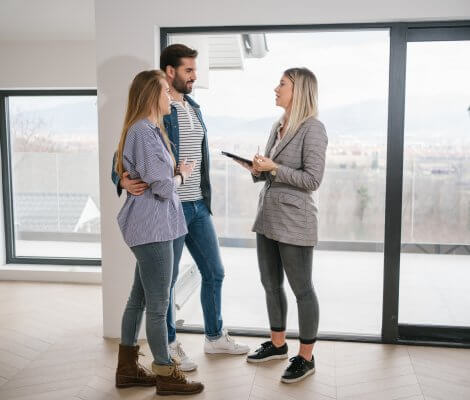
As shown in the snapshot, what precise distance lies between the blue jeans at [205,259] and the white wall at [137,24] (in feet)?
1.79

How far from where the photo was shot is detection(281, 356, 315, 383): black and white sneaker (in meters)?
2.62

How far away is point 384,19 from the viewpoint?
2.96 meters

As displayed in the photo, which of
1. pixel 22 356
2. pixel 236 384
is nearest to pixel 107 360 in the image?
pixel 22 356

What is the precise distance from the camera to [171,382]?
247 cm

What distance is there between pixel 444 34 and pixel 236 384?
2.23 metres

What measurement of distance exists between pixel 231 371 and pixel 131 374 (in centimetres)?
52

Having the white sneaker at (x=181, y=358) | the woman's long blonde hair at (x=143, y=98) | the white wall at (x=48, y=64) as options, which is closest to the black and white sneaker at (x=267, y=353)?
the white sneaker at (x=181, y=358)

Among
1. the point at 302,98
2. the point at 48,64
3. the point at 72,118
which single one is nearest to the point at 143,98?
the point at 302,98

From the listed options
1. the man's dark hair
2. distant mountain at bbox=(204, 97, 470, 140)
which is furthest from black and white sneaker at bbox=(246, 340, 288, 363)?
distant mountain at bbox=(204, 97, 470, 140)

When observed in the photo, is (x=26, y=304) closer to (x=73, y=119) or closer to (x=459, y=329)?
(x=73, y=119)

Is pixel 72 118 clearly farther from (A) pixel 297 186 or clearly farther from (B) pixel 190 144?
(A) pixel 297 186

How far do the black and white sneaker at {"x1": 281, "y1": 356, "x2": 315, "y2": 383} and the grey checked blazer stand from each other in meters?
0.61

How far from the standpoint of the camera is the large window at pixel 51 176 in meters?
4.77

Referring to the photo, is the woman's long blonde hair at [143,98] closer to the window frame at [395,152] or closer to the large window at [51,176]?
the window frame at [395,152]
